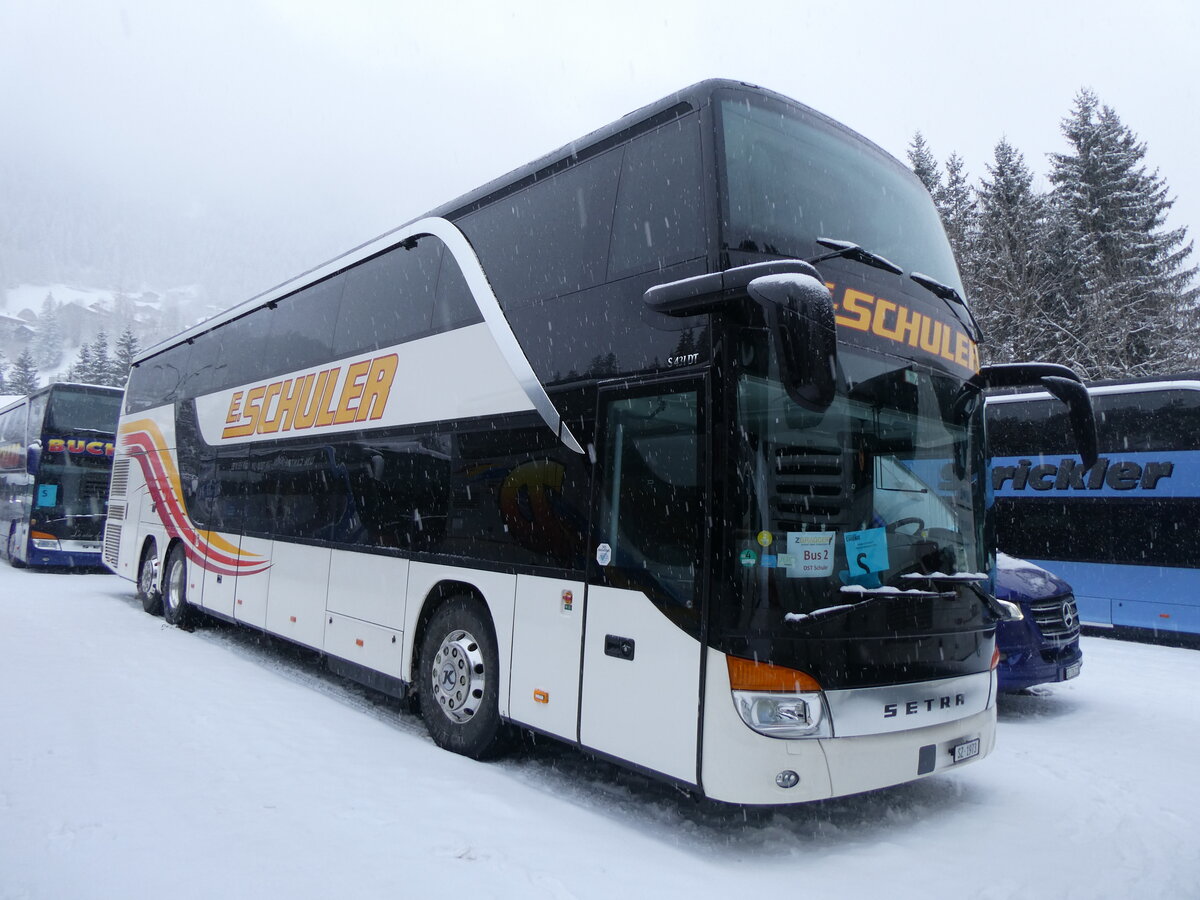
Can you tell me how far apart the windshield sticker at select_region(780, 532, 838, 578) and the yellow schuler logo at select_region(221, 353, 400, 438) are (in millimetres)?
4142

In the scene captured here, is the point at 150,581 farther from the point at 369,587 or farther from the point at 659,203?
the point at 659,203

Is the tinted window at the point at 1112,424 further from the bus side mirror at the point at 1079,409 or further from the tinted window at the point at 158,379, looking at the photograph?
the tinted window at the point at 158,379

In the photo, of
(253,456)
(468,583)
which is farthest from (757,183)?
(253,456)

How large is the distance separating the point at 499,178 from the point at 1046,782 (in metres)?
5.88

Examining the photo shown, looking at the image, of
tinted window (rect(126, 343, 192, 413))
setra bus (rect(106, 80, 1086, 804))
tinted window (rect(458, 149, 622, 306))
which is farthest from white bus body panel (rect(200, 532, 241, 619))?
tinted window (rect(458, 149, 622, 306))

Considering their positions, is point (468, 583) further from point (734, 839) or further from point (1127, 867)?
point (1127, 867)

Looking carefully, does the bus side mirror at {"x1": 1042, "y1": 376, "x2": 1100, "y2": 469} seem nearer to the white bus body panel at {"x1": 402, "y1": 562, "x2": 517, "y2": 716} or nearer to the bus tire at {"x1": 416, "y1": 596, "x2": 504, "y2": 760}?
the white bus body panel at {"x1": 402, "y1": 562, "x2": 517, "y2": 716}

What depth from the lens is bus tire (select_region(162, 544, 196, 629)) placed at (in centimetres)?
1127

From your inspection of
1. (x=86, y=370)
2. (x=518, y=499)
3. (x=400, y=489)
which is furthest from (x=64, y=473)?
(x=86, y=370)

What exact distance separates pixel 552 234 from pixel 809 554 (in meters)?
2.88

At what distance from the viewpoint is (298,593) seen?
27.3ft

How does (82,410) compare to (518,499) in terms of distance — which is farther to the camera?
(82,410)

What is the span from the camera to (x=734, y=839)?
14.8 ft

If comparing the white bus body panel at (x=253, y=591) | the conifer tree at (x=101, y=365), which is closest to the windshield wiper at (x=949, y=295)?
the white bus body panel at (x=253, y=591)
